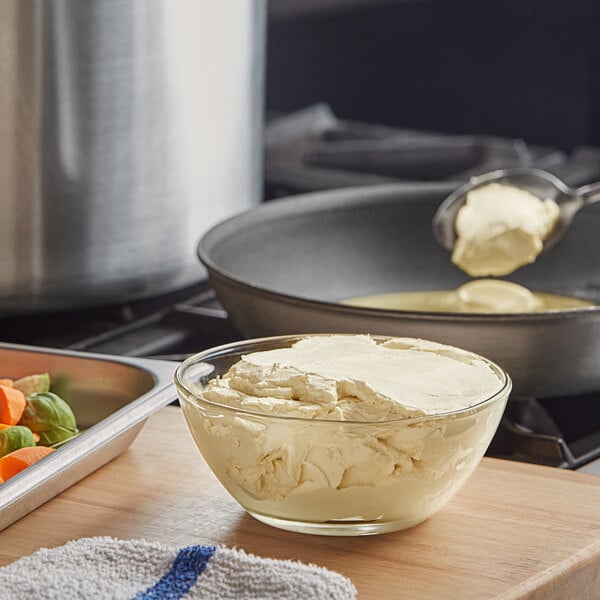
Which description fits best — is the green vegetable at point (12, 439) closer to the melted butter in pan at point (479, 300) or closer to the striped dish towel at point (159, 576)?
the striped dish towel at point (159, 576)

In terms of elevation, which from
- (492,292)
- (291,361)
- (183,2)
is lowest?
(492,292)

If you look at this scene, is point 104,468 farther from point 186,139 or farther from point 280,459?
point 186,139

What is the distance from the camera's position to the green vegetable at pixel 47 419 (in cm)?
81

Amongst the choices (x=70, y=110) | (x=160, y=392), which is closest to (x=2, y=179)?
(x=70, y=110)

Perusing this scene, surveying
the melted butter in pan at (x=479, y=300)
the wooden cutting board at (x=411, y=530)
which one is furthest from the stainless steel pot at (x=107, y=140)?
the wooden cutting board at (x=411, y=530)

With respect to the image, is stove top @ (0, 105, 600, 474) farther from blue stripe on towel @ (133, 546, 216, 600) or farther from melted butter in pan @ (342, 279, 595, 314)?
blue stripe on towel @ (133, 546, 216, 600)

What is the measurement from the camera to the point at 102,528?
727mm

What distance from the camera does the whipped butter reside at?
3.99ft

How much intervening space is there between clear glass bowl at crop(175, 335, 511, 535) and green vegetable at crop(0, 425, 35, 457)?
0.12 m

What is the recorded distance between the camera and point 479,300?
1229mm

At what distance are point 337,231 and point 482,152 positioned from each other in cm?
61

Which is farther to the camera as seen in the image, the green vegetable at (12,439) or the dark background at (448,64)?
the dark background at (448,64)

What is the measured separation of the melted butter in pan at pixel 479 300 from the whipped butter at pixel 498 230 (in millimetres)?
20

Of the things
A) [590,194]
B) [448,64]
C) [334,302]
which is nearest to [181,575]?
[334,302]
